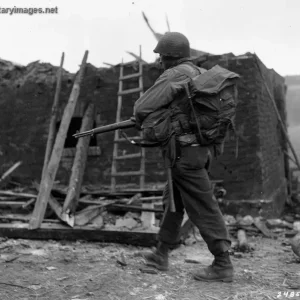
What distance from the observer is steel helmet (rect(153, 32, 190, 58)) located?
324 centimetres

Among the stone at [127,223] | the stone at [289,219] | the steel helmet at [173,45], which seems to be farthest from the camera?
the stone at [289,219]

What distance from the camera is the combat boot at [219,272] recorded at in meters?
3.06

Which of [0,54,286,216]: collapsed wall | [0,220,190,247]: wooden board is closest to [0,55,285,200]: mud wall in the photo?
[0,54,286,216]: collapsed wall

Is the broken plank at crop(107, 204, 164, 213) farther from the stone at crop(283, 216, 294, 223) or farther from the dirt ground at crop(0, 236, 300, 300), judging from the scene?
the stone at crop(283, 216, 294, 223)

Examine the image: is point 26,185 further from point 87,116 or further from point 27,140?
point 87,116

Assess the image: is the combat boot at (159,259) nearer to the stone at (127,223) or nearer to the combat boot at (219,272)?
the combat boot at (219,272)

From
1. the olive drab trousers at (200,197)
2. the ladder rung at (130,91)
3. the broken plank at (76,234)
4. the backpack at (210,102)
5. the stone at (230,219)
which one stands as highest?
the ladder rung at (130,91)

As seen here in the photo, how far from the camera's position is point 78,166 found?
6117mm

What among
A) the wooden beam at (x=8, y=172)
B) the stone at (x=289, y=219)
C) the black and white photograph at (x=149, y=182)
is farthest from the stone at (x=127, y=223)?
the stone at (x=289, y=219)

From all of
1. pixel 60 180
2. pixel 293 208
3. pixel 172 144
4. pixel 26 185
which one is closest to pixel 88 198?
pixel 60 180

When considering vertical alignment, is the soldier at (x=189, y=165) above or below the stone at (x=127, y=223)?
above

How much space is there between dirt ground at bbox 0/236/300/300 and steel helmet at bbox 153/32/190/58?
6.10 ft

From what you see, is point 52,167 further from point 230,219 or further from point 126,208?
point 230,219

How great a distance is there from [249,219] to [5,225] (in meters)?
3.49
